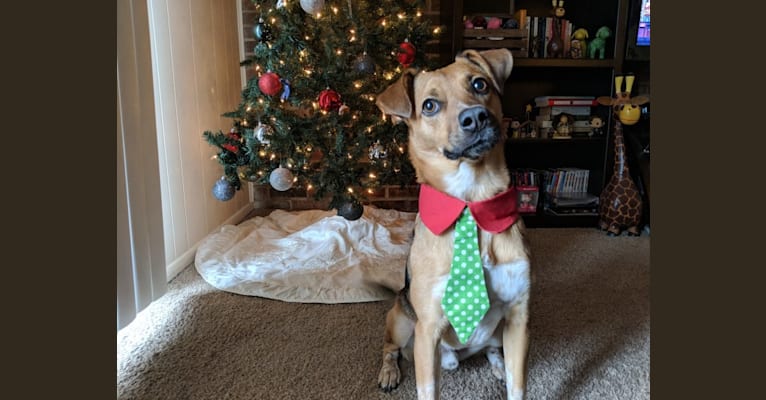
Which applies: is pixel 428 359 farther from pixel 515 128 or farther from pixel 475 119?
pixel 515 128

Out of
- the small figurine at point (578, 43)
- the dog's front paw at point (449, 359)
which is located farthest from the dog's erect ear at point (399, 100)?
the small figurine at point (578, 43)

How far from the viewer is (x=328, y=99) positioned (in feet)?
8.05

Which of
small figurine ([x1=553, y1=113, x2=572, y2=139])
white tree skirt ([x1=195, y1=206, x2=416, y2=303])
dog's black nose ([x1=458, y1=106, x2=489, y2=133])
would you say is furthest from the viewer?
small figurine ([x1=553, y1=113, x2=572, y2=139])

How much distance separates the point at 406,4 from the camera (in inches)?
107

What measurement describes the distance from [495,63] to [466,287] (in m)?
0.71

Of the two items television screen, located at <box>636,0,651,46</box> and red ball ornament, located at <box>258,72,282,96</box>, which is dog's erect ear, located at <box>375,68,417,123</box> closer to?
red ball ornament, located at <box>258,72,282,96</box>

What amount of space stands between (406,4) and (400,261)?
4.82 feet

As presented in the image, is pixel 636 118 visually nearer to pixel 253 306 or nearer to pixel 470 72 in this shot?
pixel 470 72

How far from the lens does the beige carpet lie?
1.60 metres

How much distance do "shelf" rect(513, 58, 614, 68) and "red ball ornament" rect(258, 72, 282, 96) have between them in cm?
178

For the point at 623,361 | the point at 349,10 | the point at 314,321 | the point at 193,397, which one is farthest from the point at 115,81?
the point at 623,361

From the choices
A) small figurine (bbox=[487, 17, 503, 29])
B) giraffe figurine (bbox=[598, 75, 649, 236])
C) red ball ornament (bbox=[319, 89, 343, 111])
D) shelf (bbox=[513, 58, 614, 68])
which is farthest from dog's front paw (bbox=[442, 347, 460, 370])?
small figurine (bbox=[487, 17, 503, 29])

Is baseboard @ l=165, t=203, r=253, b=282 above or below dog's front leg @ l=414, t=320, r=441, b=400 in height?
below

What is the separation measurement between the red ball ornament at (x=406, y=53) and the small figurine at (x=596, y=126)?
172cm
